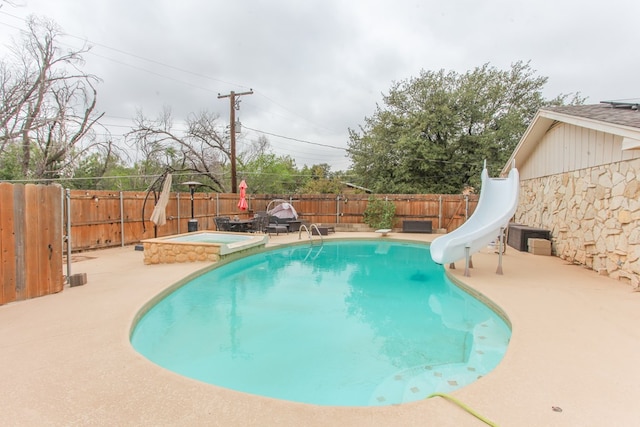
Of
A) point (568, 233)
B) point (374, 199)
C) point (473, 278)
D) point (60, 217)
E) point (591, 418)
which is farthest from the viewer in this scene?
point (374, 199)

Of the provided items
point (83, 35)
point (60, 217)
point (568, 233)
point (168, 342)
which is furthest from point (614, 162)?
point (83, 35)

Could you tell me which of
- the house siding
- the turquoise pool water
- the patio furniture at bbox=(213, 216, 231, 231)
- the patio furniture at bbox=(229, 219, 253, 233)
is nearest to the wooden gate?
the turquoise pool water

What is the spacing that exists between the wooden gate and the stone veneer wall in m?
9.23

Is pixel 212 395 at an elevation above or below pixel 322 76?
below

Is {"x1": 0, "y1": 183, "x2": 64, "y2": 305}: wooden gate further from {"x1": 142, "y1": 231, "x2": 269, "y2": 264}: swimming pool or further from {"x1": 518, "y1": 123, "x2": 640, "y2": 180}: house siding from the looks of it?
{"x1": 518, "y1": 123, "x2": 640, "y2": 180}: house siding

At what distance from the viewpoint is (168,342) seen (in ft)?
13.1

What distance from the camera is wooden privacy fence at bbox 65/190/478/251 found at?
→ 874cm

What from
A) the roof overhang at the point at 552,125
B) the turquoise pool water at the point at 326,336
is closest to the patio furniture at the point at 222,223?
the turquoise pool water at the point at 326,336

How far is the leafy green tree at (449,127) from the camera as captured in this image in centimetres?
1812

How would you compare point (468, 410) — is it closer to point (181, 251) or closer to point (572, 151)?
point (181, 251)

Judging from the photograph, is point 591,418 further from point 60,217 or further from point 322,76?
point 322,76

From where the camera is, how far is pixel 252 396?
233cm

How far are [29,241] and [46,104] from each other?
499 inches

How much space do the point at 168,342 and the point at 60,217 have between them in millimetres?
2646
